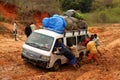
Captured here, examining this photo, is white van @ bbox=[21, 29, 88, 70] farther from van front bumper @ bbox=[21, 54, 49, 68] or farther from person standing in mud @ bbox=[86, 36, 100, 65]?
person standing in mud @ bbox=[86, 36, 100, 65]

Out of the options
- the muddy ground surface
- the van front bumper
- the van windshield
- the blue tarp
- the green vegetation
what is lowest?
the green vegetation

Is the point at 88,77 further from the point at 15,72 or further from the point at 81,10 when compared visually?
the point at 81,10

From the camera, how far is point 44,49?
14.9 metres

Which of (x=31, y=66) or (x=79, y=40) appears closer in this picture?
(x=31, y=66)

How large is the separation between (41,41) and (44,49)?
0.53 m

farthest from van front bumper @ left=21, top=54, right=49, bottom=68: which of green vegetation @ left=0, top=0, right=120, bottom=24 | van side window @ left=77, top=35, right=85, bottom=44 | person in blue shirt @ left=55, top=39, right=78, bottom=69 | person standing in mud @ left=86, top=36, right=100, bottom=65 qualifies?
green vegetation @ left=0, top=0, right=120, bottom=24

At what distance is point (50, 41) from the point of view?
1512 cm

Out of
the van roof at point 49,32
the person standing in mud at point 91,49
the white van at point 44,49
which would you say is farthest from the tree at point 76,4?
the van roof at point 49,32

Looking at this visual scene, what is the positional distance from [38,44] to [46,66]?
104 centimetres

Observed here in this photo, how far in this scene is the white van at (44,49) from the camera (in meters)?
14.8

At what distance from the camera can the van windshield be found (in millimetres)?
14984

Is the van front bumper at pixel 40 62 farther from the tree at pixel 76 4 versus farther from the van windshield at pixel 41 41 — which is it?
the tree at pixel 76 4

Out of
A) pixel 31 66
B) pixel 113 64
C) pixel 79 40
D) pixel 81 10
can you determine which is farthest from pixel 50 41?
pixel 81 10

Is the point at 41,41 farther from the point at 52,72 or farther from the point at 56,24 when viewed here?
the point at 52,72
